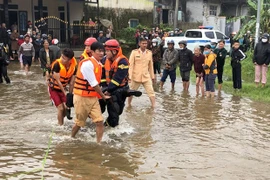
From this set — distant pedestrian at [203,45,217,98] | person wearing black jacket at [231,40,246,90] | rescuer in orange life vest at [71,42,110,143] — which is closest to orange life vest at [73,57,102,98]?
rescuer in orange life vest at [71,42,110,143]

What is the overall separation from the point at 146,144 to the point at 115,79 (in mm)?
1249

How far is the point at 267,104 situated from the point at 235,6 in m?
30.7

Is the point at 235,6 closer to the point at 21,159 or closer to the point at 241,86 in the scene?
the point at 241,86

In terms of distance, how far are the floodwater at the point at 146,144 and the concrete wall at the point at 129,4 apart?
66.6 feet

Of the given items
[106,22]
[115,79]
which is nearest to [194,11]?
[106,22]

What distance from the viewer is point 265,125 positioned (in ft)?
26.5

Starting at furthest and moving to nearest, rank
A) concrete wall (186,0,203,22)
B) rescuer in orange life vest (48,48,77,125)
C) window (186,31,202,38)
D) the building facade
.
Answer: concrete wall (186,0,203,22), window (186,31,202,38), the building facade, rescuer in orange life vest (48,48,77,125)

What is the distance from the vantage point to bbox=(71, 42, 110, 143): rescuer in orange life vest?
5.77 m

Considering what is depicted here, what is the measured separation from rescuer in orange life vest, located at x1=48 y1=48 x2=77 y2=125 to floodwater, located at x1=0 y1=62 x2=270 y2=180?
59 cm

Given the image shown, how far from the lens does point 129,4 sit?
102ft

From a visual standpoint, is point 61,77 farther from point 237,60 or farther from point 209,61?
point 237,60

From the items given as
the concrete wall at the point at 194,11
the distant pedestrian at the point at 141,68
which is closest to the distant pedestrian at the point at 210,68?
the distant pedestrian at the point at 141,68

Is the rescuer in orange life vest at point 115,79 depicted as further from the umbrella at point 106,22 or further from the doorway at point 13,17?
the umbrella at point 106,22

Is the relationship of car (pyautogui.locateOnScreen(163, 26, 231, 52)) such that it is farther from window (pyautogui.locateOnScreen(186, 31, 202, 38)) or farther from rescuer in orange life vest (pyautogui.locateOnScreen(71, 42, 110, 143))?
rescuer in orange life vest (pyautogui.locateOnScreen(71, 42, 110, 143))
